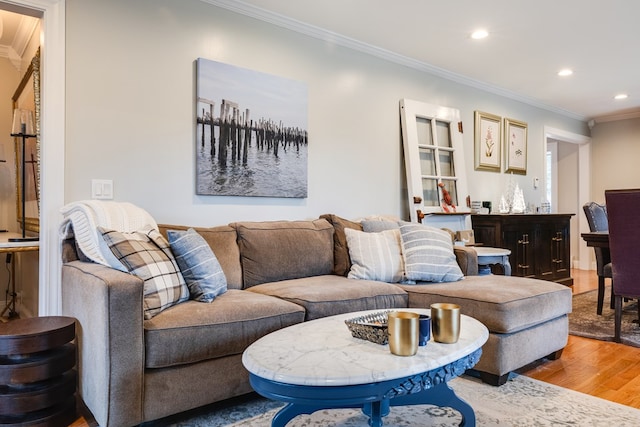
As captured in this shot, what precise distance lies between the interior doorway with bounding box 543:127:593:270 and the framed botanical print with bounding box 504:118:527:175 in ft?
4.84

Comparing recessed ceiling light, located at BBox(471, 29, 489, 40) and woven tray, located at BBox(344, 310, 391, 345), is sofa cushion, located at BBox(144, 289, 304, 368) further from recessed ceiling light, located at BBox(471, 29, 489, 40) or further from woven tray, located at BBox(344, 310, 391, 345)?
recessed ceiling light, located at BBox(471, 29, 489, 40)

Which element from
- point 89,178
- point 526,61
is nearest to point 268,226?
point 89,178

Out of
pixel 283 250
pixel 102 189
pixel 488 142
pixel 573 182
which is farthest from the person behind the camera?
pixel 573 182

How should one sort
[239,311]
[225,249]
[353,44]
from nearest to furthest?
[239,311]
[225,249]
[353,44]

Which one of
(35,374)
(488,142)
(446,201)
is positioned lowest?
(35,374)

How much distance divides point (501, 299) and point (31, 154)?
146 inches

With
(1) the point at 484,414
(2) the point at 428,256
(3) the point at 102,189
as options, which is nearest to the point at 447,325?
(1) the point at 484,414

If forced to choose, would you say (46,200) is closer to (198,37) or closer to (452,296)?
(198,37)

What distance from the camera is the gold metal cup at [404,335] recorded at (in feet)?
4.71

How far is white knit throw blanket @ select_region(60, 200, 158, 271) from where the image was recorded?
2076mm

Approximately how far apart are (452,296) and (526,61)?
2.99 meters

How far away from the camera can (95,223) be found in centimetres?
215

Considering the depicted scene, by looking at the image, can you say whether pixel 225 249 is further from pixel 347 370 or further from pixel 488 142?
pixel 488 142

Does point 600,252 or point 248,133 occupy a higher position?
point 248,133
